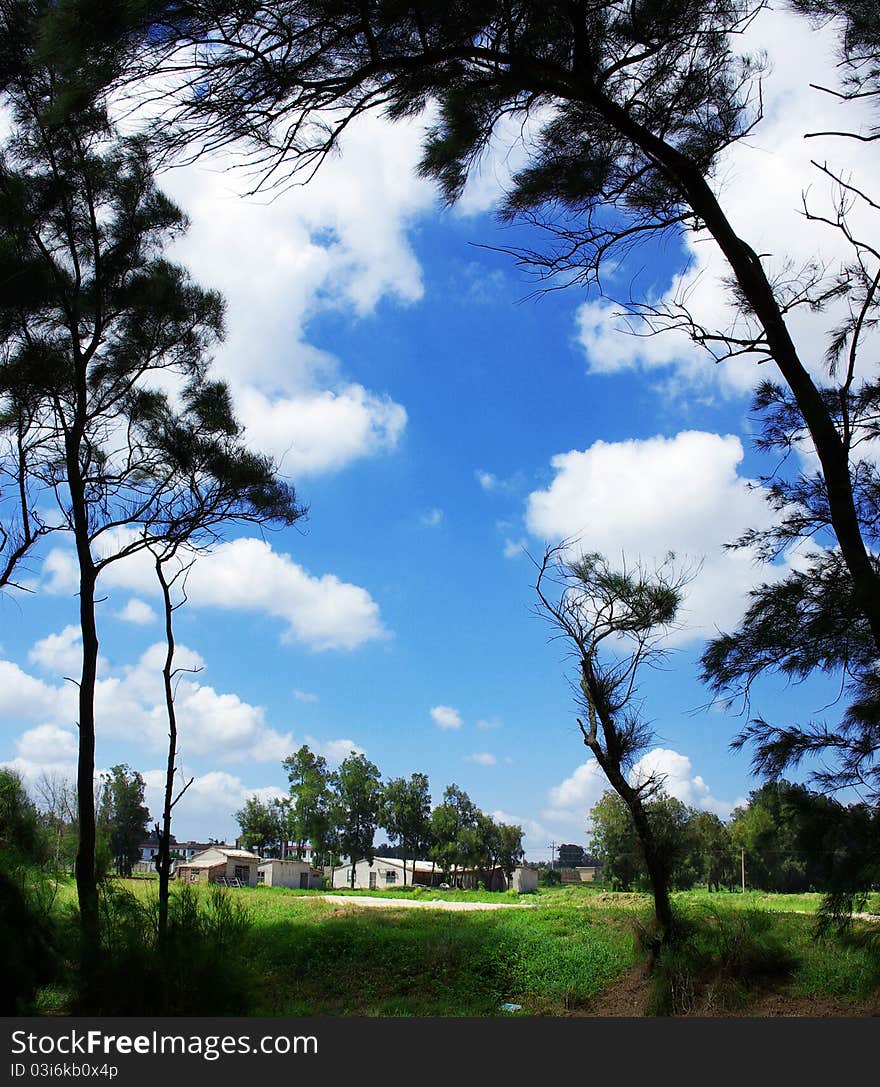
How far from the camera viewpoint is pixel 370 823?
2327 cm

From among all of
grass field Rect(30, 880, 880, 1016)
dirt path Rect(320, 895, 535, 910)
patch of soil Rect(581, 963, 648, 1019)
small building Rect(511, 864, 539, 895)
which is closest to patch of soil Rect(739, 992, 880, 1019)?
grass field Rect(30, 880, 880, 1016)

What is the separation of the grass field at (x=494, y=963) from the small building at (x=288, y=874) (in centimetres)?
1932

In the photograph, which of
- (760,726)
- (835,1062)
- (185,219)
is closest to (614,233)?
(760,726)

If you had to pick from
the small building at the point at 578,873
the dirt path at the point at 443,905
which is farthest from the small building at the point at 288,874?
the dirt path at the point at 443,905

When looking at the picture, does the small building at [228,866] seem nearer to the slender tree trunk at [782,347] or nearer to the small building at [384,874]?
the small building at [384,874]

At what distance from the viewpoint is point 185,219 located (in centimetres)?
696

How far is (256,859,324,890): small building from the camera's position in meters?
27.5

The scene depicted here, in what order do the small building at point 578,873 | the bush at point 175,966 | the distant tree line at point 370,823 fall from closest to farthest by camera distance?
the bush at point 175,966 < the distant tree line at point 370,823 < the small building at point 578,873

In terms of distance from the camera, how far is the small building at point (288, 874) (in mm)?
27484

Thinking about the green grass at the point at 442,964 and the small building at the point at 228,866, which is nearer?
the green grass at the point at 442,964

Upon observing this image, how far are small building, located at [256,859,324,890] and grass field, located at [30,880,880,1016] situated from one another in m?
19.3

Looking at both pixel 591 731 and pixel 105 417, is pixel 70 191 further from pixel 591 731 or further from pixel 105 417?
pixel 591 731

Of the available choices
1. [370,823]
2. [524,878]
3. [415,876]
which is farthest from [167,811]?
[415,876]

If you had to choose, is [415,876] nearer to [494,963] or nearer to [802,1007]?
[494,963]
